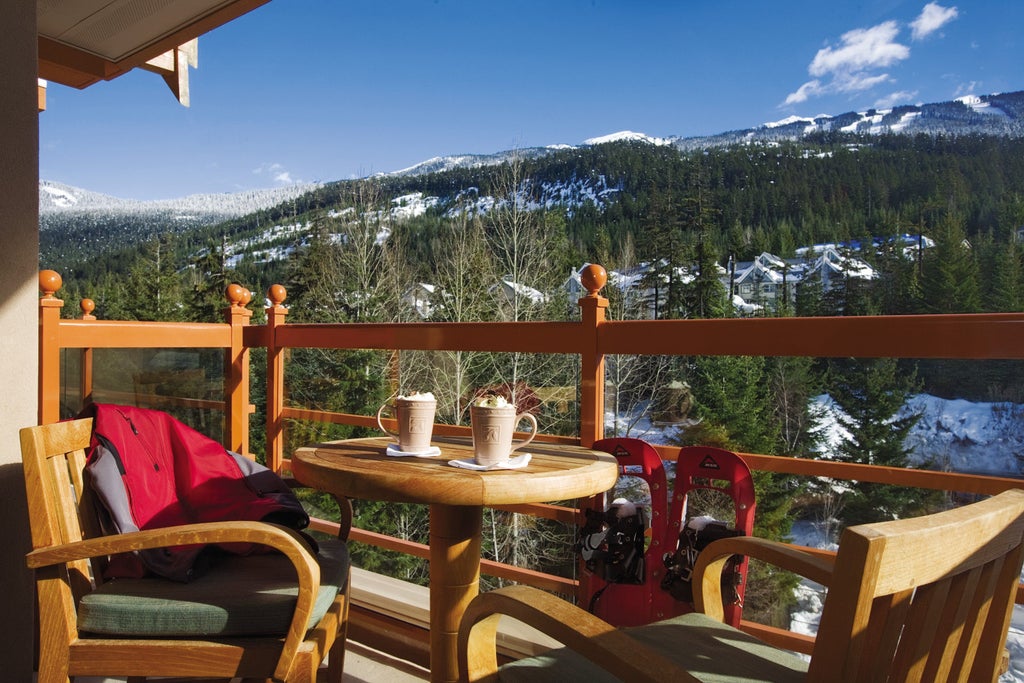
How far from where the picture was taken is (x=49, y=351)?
2.71 m

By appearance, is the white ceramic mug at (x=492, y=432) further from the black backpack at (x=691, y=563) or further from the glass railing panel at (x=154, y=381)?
the glass railing panel at (x=154, y=381)

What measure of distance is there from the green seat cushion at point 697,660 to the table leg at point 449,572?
14.2 inches

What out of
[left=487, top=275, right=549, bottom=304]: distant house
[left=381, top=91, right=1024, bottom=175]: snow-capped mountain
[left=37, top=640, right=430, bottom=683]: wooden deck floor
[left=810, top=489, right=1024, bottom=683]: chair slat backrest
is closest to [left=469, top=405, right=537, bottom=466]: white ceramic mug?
[left=810, top=489, right=1024, bottom=683]: chair slat backrest

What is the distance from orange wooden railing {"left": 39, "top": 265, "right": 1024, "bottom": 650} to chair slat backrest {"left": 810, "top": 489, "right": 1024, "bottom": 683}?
675mm

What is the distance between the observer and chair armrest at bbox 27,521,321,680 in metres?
1.24

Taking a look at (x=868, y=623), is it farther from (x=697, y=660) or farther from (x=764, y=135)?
(x=764, y=135)

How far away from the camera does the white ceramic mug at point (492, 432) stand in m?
1.39

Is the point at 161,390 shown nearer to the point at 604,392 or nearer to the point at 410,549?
the point at 410,549

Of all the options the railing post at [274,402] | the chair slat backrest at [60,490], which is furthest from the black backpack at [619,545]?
the railing post at [274,402]

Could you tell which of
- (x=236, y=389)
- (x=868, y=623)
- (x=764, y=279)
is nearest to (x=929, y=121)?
(x=764, y=279)

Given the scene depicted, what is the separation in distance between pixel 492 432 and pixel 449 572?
33cm

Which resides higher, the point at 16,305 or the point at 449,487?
the point at 16,305

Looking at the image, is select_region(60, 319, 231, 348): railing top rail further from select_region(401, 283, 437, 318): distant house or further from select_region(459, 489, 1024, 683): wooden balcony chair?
select_region(401, 283, 437, 318): distant house

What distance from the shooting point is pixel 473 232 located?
26.5m
